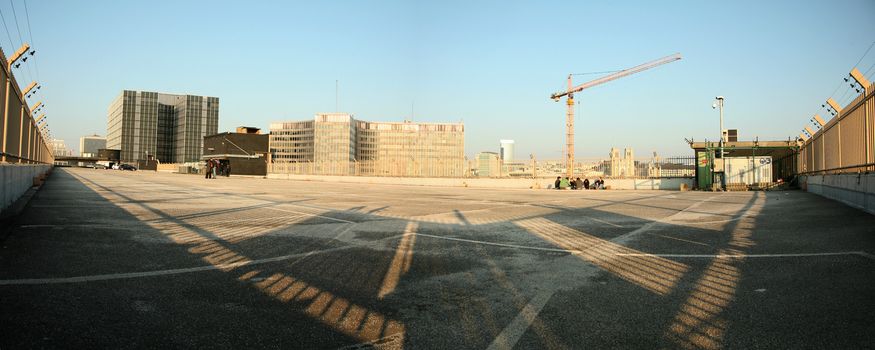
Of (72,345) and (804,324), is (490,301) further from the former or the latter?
(72,345)

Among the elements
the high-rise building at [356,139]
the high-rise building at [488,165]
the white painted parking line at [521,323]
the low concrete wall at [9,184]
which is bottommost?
the white painted parking line at [521,323]

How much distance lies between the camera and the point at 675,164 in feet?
116

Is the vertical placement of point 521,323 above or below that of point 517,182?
below

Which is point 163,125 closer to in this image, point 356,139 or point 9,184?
point 356,139

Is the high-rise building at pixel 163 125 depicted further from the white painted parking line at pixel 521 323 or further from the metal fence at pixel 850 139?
the white painted parking line at pixel 521 323

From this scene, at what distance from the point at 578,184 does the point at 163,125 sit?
183592 millimetres

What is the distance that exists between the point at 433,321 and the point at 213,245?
4355mm

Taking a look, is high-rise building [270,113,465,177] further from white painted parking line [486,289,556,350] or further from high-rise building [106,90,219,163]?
white painted parking line [486,289,556,350]

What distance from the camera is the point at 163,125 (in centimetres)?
17688

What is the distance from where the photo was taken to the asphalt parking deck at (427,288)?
10.1 feet

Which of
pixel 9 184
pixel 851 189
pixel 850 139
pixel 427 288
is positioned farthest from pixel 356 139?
pixel 427 288

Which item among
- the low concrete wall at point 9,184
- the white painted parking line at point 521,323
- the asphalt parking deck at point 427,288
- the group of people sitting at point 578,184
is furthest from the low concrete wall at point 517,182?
the white painted parking line at point 521,323

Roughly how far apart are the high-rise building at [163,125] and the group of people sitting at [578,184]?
6363 inches

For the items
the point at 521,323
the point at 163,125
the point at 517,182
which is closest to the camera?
the point at 521,323
